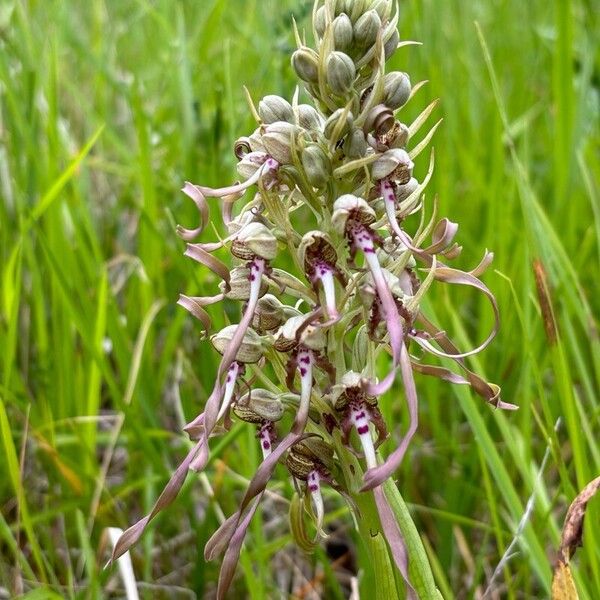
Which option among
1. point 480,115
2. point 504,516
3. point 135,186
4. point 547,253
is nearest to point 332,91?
point 547,253

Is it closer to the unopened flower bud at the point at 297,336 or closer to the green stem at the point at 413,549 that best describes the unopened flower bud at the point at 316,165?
the unopened flower bud at the point at 297,336

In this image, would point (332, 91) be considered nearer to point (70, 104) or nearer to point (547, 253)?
point (547, 253)

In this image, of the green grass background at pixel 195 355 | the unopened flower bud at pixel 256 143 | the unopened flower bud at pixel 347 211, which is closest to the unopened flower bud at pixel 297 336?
the unopened flower bud at pixel 347 211

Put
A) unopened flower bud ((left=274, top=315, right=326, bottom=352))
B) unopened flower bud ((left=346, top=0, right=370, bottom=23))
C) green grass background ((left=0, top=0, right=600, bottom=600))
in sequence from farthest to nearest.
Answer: green grass background ((left=0, top=0, right=600, bottom=600)) < unopened flower bud ((left=346, top=0, right=370, bottom=23)) < unopened flower bud ((left=274, top=315, right=326, bottom=352))

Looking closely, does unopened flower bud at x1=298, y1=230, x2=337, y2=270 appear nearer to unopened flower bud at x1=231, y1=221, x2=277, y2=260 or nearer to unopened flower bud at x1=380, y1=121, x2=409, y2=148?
unopened flower bud at x1=231, y1=221, x2=277, y2=260

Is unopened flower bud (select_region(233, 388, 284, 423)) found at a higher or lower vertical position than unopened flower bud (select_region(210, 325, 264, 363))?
lower

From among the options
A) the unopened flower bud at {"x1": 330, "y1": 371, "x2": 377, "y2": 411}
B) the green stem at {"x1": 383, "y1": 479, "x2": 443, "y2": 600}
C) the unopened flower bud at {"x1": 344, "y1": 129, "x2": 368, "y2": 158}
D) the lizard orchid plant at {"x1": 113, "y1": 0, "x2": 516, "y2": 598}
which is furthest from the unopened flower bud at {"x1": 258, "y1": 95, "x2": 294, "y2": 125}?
the green stem at {"x1": 383, "y1": 479, "x2": 443, "y2": 600}
